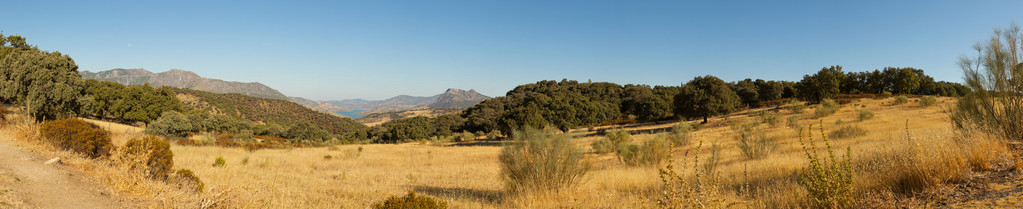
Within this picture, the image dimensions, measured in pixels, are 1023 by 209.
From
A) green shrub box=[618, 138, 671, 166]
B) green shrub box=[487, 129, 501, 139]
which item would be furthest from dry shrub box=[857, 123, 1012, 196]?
green shrub box=[487, 129, 501, 139]

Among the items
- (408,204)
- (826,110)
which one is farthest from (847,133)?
(408,204)

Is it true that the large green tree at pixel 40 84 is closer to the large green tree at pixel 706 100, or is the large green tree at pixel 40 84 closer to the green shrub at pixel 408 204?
the green shrub at pixel 408 204

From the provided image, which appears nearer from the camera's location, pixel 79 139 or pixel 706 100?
pixel 79 139

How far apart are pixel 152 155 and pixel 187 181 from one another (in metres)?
1.71

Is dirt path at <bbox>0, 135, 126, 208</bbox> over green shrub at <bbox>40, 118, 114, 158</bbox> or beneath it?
beneath

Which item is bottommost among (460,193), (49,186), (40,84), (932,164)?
(460,193)

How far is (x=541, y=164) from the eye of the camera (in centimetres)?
743

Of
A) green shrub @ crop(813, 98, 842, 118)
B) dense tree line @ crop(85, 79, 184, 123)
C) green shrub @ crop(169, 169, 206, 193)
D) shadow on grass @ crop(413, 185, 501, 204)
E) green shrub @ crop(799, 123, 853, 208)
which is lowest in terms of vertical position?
shadow on grass @ crop(413, 185, 501, 204)

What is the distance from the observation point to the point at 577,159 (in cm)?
790

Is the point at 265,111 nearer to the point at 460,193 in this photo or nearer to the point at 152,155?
the point at 152,155

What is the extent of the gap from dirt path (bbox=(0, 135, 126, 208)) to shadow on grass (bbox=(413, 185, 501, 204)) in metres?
5.16

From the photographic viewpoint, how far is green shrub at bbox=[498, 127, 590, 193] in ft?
24.3

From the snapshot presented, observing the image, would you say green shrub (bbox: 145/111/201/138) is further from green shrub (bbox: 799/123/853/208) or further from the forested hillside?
the forested hillside

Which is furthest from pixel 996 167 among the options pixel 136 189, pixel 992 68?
pixel 136 189
